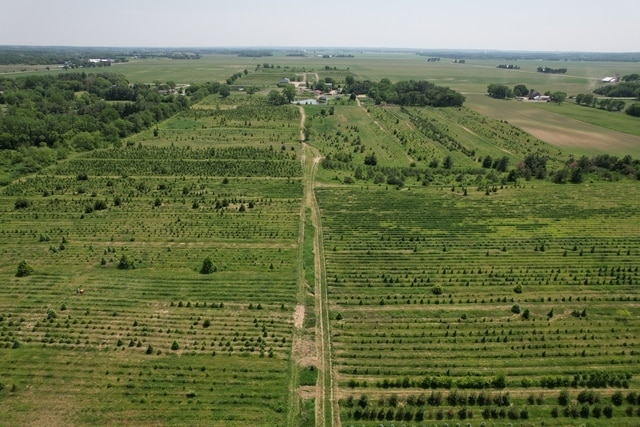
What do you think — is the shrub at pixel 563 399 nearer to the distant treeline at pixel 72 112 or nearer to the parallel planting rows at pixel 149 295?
the parallel planting rows at pixel 149 295

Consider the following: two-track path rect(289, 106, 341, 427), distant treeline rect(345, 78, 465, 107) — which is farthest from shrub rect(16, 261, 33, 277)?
distant treeline rect(345, 78, 465, 107)

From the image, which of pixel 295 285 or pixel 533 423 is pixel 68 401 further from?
pixel 533 423

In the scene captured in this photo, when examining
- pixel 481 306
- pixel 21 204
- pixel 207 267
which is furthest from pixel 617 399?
pixel 21 204

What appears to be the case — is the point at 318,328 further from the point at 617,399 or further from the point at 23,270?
the point at 23,270

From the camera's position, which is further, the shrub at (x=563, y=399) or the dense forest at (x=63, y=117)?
the dense forest at (x=63, y=117)

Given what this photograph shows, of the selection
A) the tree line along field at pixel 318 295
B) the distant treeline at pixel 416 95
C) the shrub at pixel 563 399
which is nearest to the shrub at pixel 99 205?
the tree line along field at pixel 318 295
